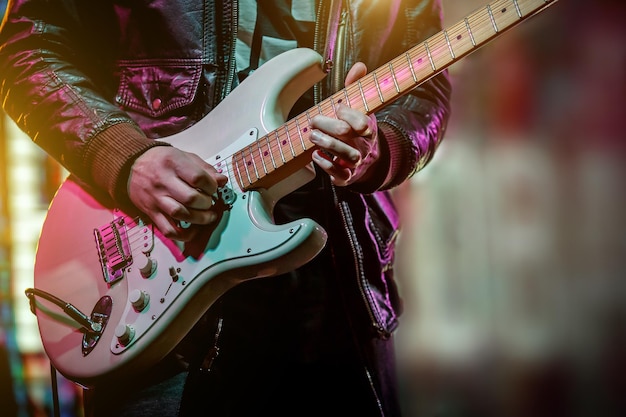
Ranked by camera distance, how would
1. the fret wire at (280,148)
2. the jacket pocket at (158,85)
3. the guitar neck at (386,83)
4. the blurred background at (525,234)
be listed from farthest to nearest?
the blurred background at (525,234), the jacket pocket at (158,85), the fret wire at (280,148), the guitar neck at (386,83)

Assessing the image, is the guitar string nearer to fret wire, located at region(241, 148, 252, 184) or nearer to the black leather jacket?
fret wire, located at region(241, 148, 252, 184)

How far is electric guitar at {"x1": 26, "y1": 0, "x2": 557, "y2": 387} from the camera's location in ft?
2.93

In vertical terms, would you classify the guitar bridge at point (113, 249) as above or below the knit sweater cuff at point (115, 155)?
below

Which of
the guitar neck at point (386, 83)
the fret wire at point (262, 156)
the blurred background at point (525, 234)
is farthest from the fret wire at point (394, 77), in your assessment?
the blurred background at point (525, 234)

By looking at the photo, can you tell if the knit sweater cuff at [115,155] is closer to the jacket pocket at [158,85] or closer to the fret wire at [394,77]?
the jacket pocket at [158,85]

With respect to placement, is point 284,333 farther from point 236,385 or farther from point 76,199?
point 76,199

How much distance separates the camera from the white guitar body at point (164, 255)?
3.03ft

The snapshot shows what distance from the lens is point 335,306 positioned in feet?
3.54

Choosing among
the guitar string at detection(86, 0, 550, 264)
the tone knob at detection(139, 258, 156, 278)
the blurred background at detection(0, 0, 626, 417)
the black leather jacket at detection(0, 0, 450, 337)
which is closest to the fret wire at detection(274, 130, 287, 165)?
the guitar string at detection(86, 0, 550, 264)

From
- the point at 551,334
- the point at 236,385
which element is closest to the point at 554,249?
the point at 551,334

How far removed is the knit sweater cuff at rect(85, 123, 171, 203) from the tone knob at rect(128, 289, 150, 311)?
168 millimetres

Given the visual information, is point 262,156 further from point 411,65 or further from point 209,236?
point 411,65

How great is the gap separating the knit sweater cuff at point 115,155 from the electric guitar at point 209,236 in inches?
2.6

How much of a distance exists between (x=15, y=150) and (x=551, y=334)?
3.26m
